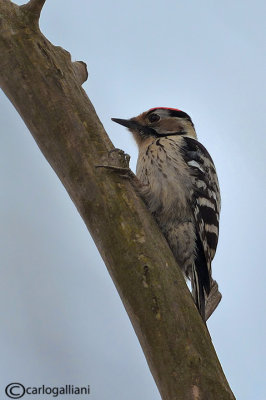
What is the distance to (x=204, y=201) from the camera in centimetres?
434

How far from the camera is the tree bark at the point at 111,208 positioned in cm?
281

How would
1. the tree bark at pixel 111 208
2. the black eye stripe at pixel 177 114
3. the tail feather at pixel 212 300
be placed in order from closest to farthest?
the tree bark at pixel 111 208, the tail feather at pixel 212 300, the black eye stripe at pixel 177 114

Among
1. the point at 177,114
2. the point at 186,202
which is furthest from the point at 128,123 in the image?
the point at 186,202

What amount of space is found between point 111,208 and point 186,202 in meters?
1.17

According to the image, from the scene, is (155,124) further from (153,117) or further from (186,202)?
(186,202)

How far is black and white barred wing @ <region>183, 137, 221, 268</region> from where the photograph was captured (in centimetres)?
428

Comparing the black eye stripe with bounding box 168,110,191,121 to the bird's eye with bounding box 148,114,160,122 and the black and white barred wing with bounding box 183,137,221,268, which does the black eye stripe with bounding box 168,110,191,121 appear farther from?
the black and white barred wing with bounding box 183,137,221,268

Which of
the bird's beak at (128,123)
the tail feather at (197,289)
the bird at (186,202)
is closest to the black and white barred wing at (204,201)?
the bird at (186,202)

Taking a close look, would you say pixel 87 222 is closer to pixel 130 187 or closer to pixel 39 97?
pixel 130 187

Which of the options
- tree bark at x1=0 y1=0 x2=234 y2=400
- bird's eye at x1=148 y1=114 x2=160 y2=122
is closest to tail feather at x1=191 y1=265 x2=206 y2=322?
tree bark at x1=0 y1=0 x2=234 y2=400

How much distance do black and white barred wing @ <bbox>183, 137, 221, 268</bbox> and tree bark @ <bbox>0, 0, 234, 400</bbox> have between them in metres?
0.93

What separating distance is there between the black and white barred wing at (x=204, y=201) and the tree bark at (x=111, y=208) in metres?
0.93

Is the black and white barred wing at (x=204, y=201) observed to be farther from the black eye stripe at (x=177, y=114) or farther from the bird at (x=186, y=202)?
the black eye stripe at (x=177, y=114)

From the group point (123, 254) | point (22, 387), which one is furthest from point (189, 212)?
point (22, 387)
